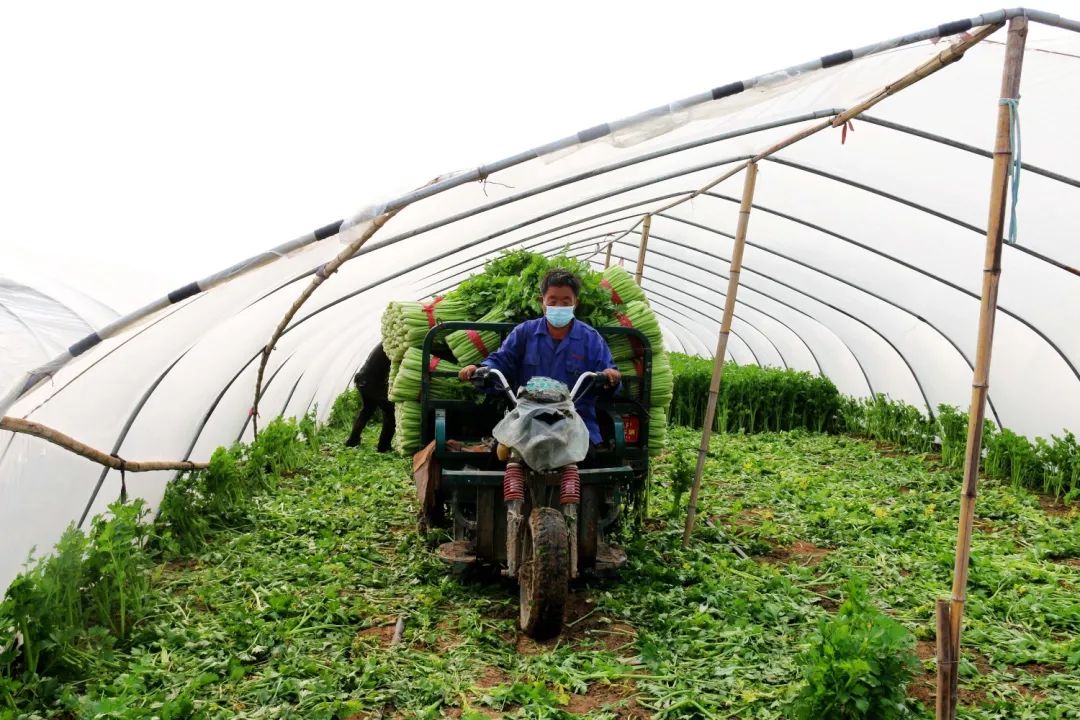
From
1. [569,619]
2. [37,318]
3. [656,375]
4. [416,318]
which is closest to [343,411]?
[416,318]

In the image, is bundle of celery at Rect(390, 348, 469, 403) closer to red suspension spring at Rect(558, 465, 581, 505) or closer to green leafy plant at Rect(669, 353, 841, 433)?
red suspension spring at Rect(558, 465, 581, 505)

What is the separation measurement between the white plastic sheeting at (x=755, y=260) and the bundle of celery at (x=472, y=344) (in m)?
0.80

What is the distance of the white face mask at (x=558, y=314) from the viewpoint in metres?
5.19

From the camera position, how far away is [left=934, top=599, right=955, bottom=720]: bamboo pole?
3.12 meters

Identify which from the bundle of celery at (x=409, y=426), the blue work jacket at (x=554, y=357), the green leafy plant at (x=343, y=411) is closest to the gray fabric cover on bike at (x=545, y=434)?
the blue work jacket at (x=554, y=357)

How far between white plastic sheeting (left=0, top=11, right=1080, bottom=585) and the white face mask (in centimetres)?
74

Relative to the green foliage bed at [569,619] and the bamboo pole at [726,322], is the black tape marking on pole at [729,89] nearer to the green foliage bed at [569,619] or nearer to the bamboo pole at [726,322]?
the bamboo pole at [726,322]

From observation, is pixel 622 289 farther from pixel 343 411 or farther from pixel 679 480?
pixel 343 411

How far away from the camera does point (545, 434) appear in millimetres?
4512

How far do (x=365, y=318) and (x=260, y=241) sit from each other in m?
3.45

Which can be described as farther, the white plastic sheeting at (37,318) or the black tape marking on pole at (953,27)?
the white plastic sheeting at (37,318)

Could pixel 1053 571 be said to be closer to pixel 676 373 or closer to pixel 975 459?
pixel 975 459

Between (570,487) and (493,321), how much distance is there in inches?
71.1

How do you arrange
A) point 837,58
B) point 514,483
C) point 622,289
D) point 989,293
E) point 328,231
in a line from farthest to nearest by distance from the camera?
point 622,289, point 514,483, point 328,231, point 837,58, point 989,293
